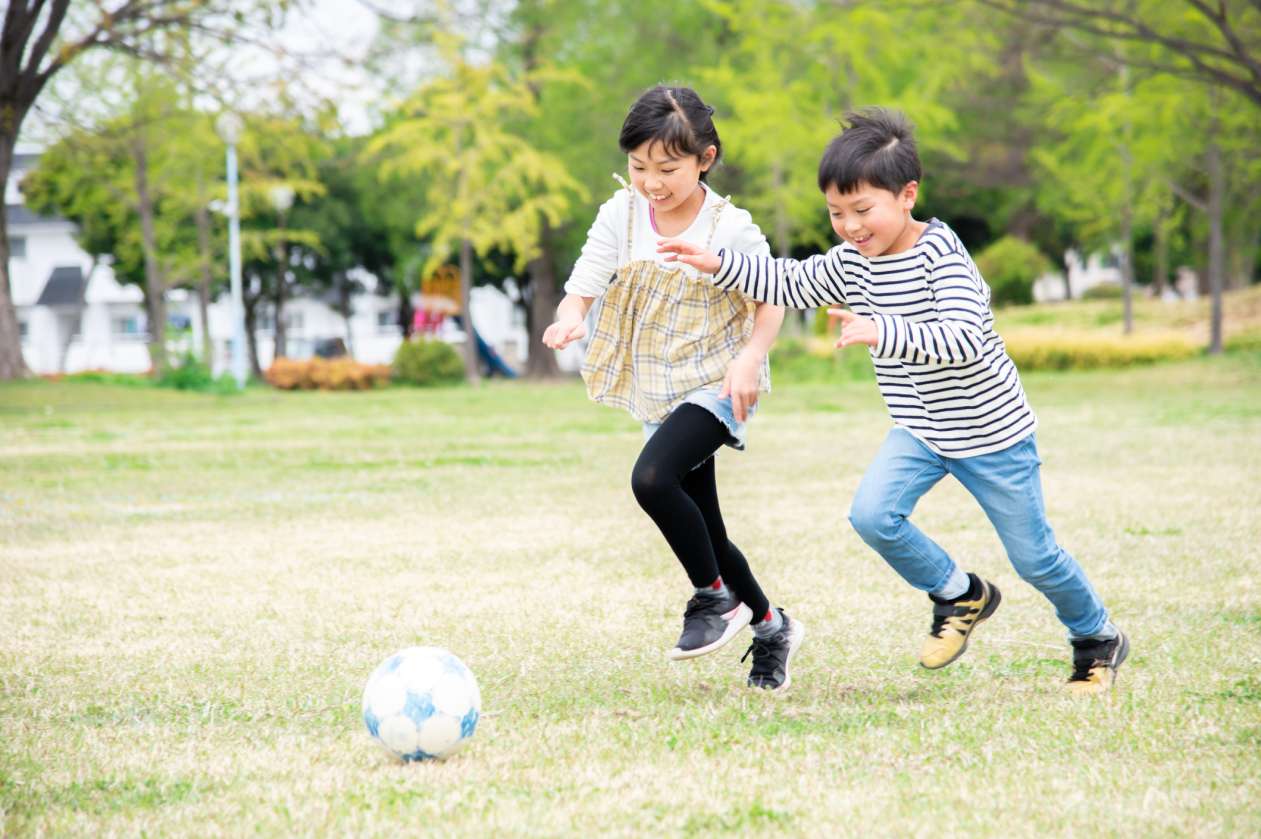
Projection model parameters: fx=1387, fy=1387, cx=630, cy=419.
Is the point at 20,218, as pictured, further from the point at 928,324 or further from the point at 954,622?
the point at 928,324

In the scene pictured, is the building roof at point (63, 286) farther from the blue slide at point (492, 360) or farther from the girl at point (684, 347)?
the girl at point (684, 347)

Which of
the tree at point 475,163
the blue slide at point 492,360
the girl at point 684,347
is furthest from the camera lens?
the blue slide at point 492,360

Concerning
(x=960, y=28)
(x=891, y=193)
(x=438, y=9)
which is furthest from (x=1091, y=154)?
(x=891, y=193)

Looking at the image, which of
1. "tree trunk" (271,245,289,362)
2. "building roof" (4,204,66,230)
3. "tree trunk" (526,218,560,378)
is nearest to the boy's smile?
"tree trunk" (526,218,560,378)

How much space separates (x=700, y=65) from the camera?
32.3m

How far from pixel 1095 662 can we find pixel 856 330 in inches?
55.2

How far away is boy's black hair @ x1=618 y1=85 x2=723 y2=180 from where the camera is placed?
3990 mm

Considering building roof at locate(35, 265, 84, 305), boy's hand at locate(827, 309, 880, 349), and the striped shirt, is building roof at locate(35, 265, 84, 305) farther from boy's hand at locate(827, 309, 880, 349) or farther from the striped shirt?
boy's hand at locate(827, 309, 880, 349)

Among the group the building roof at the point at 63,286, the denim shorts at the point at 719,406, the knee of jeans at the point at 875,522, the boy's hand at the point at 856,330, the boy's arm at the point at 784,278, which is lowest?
the knee of jeans at the point at 875,522

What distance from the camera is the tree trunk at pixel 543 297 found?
34.6 metres

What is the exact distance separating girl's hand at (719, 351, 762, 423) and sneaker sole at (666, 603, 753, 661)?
0.62 m

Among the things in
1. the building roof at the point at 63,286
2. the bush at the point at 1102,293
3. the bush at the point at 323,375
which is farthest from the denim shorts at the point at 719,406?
the building roof at the point at 63,286

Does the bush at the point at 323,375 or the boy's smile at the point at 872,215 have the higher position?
the boy's smile at the point at 872,215

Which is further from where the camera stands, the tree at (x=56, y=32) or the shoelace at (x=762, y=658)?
the tree at (x=56, y=32)
